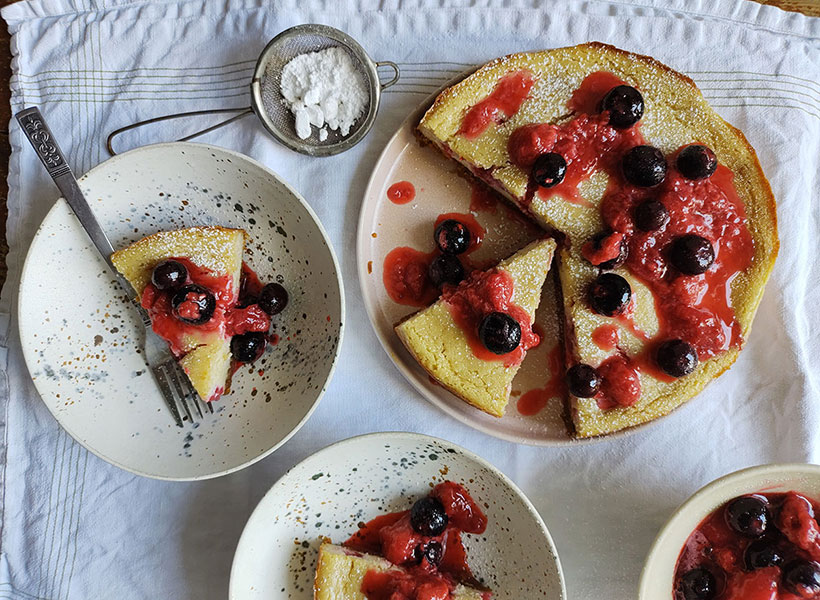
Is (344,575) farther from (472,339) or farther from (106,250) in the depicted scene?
(106,250)

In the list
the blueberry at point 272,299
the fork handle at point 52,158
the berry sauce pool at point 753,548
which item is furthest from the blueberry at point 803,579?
the fork handle at point 52,158

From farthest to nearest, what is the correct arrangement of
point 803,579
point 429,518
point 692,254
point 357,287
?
point 357,287 < point 429,518 < point 692,254 < point 803,579

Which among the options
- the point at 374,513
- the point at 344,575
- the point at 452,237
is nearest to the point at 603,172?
the point at 452,237

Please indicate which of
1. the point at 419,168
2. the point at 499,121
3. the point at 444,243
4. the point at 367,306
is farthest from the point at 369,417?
the point at 499,121

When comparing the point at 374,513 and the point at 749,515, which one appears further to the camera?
the point at 374,513

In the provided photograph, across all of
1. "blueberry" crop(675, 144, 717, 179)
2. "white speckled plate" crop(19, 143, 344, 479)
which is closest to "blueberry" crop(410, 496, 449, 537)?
"white speckled plate" crop(19, 143, 344, 479)

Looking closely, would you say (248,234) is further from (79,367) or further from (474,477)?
(474,477)

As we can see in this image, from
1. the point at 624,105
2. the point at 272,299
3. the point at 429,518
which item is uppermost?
the point at 624,105
